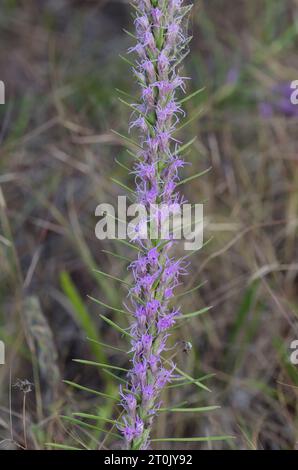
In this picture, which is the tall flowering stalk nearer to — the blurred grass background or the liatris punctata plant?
the liatris punctata plant

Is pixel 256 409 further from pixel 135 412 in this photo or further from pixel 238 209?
pixel 135 412

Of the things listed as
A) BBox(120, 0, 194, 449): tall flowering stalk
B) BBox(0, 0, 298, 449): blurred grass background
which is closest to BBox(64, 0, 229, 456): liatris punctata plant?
BBox(120, 0, 194, 449): tall flowering stalk

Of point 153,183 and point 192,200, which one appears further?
point 192,200

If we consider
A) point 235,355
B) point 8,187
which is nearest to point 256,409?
point 235,355

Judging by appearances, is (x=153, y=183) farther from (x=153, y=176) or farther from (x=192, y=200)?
(x=192, y=200)

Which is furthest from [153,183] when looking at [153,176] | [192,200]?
[192,200]
